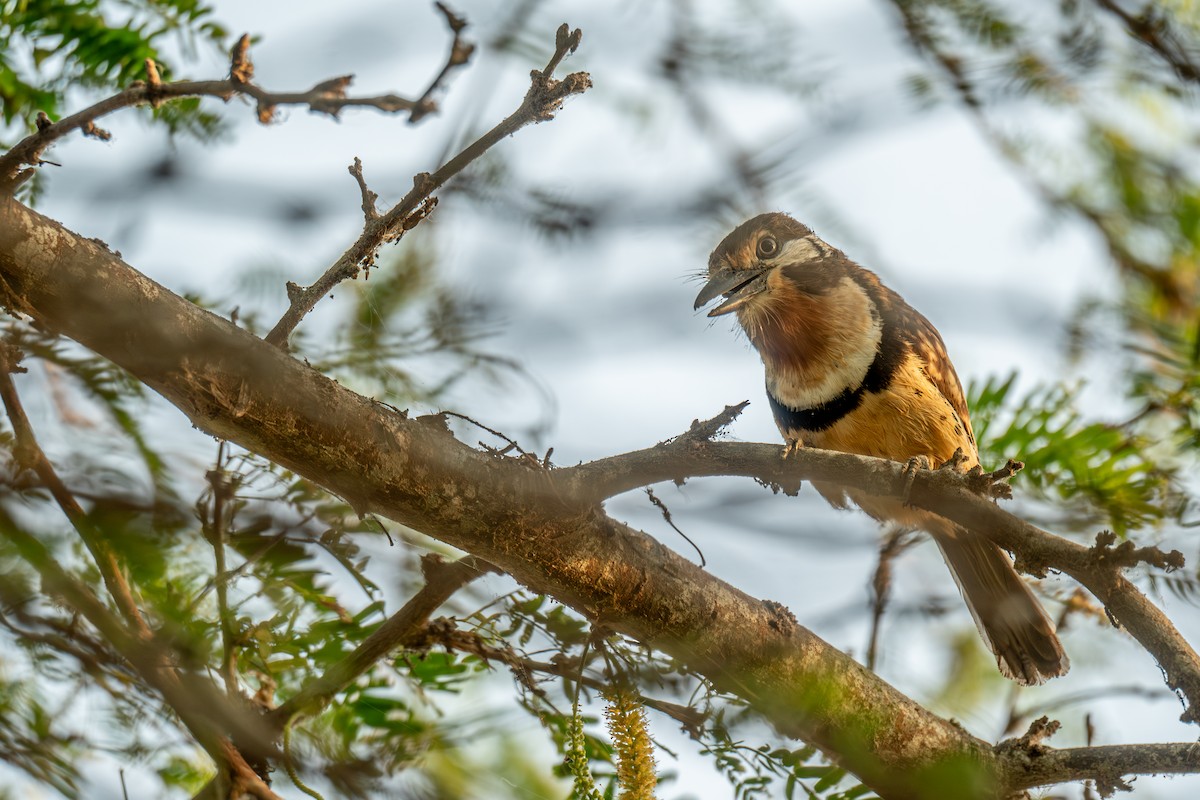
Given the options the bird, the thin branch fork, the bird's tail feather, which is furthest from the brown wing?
the thin branch fork

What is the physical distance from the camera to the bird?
2.97 meters

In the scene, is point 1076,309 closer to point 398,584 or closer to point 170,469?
point 398,584

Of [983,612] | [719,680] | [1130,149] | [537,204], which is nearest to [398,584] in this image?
[719,680]

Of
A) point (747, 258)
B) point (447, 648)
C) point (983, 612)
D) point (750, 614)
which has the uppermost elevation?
point (747, 258)

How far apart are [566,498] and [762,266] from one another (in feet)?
5.54

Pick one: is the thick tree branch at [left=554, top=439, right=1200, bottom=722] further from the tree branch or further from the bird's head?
the bird's head

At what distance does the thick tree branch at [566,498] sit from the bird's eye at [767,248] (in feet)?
4.76

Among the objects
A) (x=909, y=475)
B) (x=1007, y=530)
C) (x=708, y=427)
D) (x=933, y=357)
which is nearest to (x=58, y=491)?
(x=708, y=427)

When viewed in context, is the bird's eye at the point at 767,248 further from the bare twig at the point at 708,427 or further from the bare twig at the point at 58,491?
the bare twig at the point at 58,491

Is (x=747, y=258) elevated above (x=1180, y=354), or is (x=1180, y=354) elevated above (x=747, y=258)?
(x=747, y=258)

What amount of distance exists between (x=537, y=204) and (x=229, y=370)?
493 millimetres

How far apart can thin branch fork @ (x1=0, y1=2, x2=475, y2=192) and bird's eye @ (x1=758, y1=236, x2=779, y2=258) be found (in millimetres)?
1708

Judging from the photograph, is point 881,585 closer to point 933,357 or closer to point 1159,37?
point 933,357

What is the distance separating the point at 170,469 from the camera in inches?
75.9
